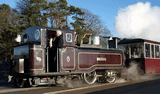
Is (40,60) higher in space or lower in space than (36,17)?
lower

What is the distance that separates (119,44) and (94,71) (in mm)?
5350

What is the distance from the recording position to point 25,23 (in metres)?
22.5

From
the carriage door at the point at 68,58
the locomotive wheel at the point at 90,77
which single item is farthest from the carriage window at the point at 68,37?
the locomotive wheel at the point at 90,77

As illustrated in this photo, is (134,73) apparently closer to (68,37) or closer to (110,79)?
(110,79)

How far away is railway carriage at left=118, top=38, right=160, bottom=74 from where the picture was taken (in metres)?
15.1

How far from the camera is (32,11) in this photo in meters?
24.7

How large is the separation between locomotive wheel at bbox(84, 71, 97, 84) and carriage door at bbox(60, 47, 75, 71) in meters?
1.39

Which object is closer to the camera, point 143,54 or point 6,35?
point 143,54

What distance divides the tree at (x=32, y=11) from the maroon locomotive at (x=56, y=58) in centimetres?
1267

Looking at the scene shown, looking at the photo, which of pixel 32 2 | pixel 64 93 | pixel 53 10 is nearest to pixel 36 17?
pixel 32 2

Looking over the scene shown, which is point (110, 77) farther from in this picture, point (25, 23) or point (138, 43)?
point (25, 23)

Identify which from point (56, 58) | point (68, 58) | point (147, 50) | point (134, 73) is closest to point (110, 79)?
point (134, 73)

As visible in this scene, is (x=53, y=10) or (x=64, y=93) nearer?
(x=64, y=93)

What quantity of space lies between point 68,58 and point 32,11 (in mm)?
15217
